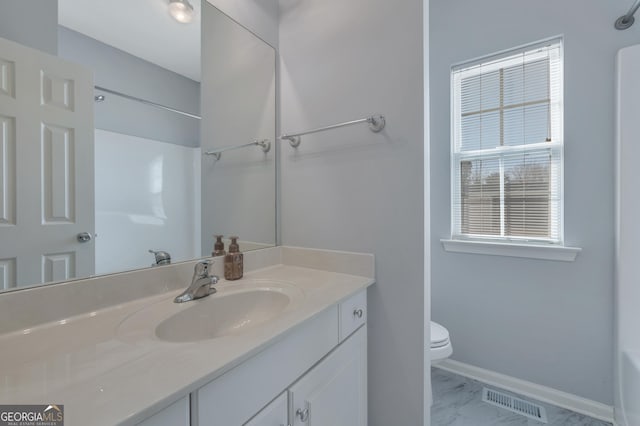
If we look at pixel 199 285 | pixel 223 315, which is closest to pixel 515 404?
pixel 223 315

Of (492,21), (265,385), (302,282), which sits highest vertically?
(492,21)

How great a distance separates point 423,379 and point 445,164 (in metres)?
1.40

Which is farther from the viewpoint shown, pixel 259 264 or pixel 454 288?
pixel 454 288

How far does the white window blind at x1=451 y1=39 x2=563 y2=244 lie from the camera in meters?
1.59

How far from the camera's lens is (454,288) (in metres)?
1.88

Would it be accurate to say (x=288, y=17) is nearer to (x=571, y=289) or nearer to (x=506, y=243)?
(x=506, y=243)

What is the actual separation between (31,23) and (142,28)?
32cm

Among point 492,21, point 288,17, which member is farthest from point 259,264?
point 492,21

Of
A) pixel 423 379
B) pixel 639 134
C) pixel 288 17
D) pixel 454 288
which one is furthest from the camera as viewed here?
pixel 454 288

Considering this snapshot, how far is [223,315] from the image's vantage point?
3.10 ft

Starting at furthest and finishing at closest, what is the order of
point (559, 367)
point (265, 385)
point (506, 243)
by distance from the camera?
point (506, 243)
point (559, 367)
point (265, 385)

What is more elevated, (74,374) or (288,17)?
(288,17)

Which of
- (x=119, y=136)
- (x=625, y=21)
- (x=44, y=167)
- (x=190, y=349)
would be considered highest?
(x=625, y=21)

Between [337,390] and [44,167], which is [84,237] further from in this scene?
[337,390]
